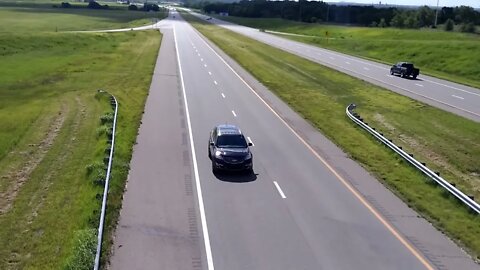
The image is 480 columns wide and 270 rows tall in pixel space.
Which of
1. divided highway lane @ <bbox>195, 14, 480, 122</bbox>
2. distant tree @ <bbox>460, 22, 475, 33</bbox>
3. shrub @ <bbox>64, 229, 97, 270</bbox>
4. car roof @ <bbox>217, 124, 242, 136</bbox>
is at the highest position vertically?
car roof @ <bbox>217, 124, 242, 136</bbox>

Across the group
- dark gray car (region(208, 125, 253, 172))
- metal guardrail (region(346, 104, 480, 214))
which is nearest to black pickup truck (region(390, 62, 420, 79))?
metal guardrail (region(346, 104, 480, 214))

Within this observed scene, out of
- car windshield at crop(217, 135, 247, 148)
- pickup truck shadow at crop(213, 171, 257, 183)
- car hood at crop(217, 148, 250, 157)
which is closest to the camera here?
pickup truck shadow at crop(213, 171, 257, 183)

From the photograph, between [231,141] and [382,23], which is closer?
[231,141]

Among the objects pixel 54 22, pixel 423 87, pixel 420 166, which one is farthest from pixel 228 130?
pixel 54 22

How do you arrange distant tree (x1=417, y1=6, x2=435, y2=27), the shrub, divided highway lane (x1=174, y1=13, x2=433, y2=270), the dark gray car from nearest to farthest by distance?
the shrub, divided highway lane (x1=174, y1=13, x2=433, y2=270), the dark gray car, distant tree (x1=417, y1=6, x2=435, y2=27)

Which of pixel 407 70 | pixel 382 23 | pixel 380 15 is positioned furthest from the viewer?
pixel 380 15

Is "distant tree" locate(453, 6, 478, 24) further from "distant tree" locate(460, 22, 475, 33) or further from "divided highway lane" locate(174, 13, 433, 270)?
"divided highway lane" locate(174, 13, 433, 270)

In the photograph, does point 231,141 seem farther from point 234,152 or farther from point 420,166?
point 420,166
